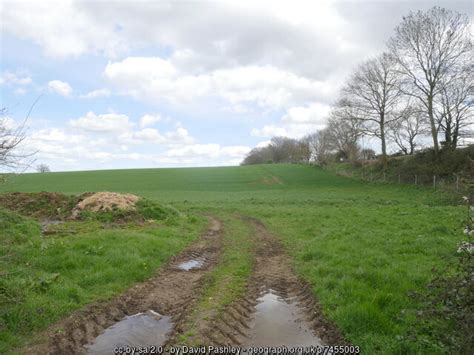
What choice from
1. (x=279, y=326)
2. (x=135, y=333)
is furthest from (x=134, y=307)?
(x=279, y=326)

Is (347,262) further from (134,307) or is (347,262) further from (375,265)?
(134,307)

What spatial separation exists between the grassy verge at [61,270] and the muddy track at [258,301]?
3148 mm

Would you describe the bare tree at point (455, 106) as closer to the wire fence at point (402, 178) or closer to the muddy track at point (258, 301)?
the wire fence at point (402, 178)

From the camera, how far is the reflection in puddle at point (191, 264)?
11984mm

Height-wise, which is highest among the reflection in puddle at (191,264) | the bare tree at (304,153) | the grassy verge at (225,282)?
the bare tree at (304,153)

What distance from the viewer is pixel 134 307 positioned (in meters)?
8.67

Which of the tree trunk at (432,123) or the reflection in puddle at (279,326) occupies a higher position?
the tree trunk at (432,123)

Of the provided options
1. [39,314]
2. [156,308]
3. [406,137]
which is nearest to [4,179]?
[39,314]

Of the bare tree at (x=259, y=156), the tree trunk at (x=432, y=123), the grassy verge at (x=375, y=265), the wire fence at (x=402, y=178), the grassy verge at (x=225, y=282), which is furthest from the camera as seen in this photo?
the bare tree at (x=259, y=156)

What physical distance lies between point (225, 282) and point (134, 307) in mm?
2462

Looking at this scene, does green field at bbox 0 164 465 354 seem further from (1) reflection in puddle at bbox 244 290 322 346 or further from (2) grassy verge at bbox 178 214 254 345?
(1) reflection in puddle at bbox 244 290 322 346

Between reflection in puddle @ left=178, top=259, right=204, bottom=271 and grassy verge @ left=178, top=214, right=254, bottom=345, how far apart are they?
0.67 meters

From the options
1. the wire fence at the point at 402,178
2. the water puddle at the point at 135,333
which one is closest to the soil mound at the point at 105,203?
the water puddle at the point at 135,333

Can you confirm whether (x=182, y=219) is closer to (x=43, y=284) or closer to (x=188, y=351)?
(x=43, y=284)
